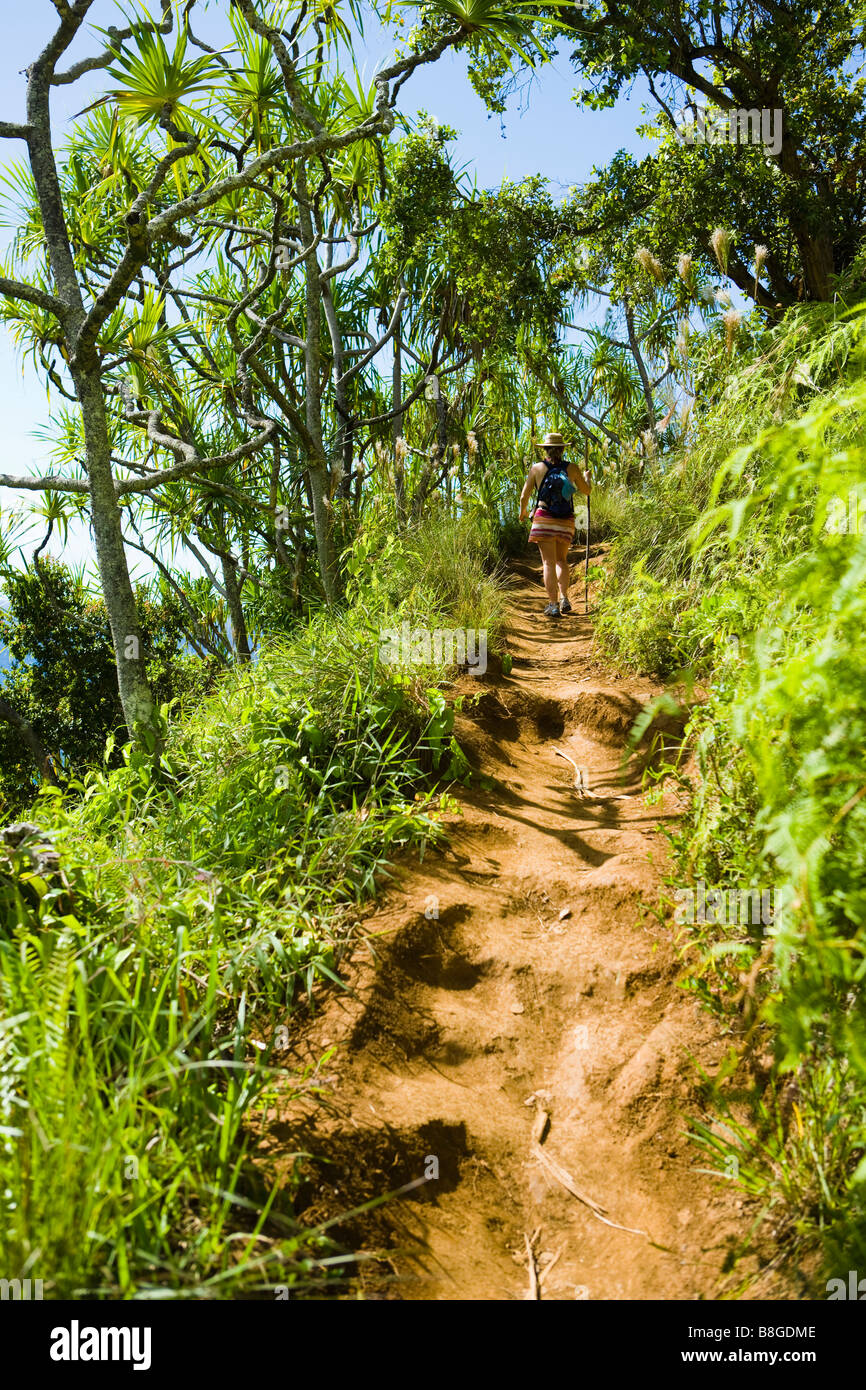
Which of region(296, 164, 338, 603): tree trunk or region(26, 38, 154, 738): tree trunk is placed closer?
region(26, 38, 154, 738): tree trunk

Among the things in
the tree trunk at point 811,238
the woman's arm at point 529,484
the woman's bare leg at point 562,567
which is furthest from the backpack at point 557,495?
the tree trunk at point 811,238

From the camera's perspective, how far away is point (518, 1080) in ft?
7.25

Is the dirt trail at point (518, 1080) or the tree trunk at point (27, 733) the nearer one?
the dirt trail at point (518, 1080)

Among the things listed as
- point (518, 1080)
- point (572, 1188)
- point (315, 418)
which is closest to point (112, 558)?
point (315, 418)

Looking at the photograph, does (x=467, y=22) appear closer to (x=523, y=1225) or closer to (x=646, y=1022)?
(x=646, y=1022)

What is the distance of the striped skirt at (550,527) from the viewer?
582 centimetres

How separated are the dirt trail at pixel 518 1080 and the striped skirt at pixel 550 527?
9.81 ft

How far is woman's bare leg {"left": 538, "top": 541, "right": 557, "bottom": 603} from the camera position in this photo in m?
5.90

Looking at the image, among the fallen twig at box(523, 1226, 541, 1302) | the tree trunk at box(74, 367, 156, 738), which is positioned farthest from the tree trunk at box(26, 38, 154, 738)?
the fallen twig at box(523, 1226, 541, 1302)

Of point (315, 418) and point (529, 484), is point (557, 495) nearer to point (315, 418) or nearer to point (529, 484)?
point (529, 484)

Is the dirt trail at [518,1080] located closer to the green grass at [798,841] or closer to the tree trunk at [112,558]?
the green grass at [798,841]

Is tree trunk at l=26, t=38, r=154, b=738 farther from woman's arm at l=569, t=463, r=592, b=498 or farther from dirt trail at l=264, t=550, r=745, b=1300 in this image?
woman's arm at l=569, t=463, r=592, b=498

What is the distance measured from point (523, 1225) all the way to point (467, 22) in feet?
16.3

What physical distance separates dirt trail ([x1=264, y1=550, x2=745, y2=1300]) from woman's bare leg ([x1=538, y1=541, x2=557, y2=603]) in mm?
2975
